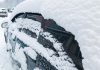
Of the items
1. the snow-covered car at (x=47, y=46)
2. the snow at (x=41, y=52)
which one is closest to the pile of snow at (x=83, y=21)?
the snow-covered car at (x=47, y=46)

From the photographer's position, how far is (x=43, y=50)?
250 cm

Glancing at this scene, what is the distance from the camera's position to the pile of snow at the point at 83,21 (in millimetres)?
1770

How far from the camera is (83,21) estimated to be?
204 cm

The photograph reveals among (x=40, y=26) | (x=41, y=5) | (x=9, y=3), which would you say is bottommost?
(x=40, y=26)

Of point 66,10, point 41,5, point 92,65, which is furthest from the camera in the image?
point 41,5

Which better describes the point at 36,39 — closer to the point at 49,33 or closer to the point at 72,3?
the point at 49,33

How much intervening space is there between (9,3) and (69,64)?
235 feet

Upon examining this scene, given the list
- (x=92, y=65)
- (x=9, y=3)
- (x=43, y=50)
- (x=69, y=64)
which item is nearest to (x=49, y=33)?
(x=43, y=50)

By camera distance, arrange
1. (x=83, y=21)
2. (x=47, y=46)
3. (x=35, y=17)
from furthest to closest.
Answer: (x=35, y=17)
(x=47, y=46)
(x=83, y=21)

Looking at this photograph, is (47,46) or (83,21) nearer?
(83,21)

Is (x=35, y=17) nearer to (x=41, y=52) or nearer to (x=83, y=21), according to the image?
(x=41, y=52)

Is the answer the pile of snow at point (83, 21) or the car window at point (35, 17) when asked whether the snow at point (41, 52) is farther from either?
the pile of snow at point (83, 21)

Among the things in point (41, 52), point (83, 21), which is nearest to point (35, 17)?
point (41, 52)

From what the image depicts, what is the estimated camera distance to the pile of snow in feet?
5.81
